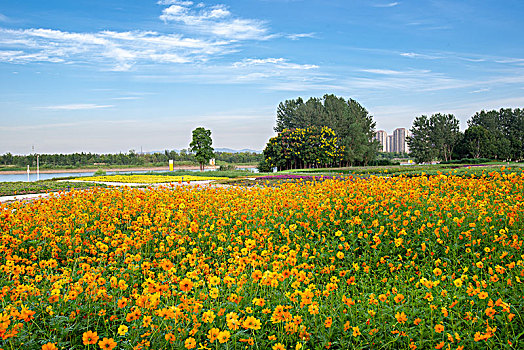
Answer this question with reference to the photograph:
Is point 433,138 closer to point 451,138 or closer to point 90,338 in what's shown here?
point 451,138

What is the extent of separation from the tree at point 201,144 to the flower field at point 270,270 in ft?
75.9

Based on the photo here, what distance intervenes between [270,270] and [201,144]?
26589 millimetres

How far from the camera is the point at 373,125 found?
40250 millimetres

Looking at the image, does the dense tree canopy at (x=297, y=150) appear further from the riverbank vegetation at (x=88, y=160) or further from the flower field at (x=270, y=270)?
the flower field at (x=270, y=270)

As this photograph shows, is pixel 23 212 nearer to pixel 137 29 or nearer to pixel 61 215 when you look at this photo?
pixel 61 215

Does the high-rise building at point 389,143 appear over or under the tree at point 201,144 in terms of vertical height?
over

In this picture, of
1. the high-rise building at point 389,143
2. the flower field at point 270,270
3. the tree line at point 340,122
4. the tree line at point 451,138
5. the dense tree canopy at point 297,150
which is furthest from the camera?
the high-rise building at point 389,143

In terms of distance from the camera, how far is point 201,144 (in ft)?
97.7

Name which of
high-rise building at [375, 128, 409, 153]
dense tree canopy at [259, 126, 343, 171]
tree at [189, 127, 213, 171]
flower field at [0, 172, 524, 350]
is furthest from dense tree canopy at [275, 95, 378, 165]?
high-rise building at [375, 128, 409, 153]

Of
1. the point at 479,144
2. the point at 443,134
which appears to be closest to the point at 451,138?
the point at 443,134

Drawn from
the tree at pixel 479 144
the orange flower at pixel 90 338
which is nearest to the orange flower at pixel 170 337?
the orange flower at pixel 90 338

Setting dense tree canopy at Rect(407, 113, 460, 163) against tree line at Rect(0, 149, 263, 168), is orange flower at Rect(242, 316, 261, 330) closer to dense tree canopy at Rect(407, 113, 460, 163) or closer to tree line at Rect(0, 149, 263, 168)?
tree line at Rect(0, 149, 263, 168)

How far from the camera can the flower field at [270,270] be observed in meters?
2.37

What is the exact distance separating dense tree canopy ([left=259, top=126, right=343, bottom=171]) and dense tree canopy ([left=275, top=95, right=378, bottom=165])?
18.1 feet
